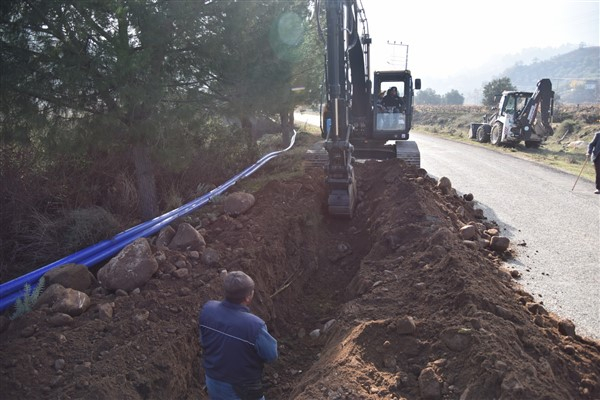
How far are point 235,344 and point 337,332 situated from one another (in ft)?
6.17

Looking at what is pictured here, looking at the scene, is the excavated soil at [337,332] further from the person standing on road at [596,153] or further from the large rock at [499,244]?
the person standing on road at [596,153]

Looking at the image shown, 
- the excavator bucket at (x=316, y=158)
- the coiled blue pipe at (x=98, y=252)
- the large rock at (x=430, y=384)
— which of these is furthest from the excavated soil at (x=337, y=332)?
the excavator bucket at (x=316, y=158)

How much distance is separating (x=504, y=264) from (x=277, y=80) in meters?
4.84

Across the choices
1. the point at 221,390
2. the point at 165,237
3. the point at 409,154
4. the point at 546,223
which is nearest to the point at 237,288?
the point at 221,390

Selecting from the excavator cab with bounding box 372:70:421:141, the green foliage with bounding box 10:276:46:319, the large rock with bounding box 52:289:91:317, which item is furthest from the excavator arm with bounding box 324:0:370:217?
the green foliage with bounding box 10:276:46:319

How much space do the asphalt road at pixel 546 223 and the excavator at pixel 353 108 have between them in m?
2.30

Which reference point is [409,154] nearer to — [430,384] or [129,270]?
[129,270]

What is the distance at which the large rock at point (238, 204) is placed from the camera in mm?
7734

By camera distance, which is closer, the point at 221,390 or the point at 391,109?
the point at 221,390

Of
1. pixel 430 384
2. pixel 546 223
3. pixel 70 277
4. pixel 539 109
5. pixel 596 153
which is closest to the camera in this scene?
pixel 430 384

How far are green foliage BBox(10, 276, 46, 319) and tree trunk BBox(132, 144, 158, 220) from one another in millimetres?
3251

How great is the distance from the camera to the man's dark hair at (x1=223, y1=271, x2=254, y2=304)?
3.36 meters

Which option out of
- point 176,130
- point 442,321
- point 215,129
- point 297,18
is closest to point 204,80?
point 176,130

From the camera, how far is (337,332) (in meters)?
Answer: 4.98
